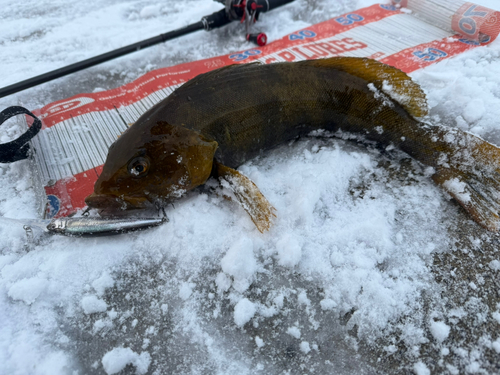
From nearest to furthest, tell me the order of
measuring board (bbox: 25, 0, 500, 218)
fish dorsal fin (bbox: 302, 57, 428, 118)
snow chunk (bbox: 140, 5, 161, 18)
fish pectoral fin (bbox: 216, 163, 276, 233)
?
fish pectoral fin (bbox: 216, 163, 276, 233) < fish dorsal fin (bbox: 302, 57, 428, 118) < measuring board (bbox: 25, 0, 500, 218) < snow chunk (bbox: 140, 5, 161, 18)

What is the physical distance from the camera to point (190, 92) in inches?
88.3

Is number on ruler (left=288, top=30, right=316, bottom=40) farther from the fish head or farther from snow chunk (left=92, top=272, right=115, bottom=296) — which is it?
snow chunk (left=92, top=272, right=115, bottom=296)

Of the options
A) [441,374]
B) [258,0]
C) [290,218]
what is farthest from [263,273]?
[258,0]

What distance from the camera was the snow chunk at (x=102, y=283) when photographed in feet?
5.86

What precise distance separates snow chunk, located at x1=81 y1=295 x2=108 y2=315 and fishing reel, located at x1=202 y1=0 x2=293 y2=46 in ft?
11.0

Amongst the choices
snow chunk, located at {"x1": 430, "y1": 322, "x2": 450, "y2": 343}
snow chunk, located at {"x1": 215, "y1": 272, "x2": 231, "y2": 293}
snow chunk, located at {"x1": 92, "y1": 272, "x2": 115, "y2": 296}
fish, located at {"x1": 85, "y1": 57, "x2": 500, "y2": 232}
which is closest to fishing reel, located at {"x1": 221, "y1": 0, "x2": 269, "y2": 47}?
fish, located at {"x1": 85, "y1": 57, "x2": 500, "y2": 232}

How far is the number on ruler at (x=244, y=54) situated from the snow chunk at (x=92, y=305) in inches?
120

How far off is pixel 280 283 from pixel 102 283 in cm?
105

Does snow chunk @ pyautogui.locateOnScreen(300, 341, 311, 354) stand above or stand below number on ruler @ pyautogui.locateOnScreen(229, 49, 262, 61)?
below

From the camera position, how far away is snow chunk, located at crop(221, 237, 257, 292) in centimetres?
179

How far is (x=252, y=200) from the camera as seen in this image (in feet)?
6.46

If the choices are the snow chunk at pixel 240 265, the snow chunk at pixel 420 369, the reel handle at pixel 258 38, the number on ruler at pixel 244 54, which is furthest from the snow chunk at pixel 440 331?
the reel handle at pixel 258 38

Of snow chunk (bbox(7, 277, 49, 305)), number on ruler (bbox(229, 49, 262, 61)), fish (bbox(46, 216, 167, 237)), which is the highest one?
number on ruler (bbox(229, 49, 262, 61))

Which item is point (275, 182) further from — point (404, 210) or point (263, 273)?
point (404, 210)
